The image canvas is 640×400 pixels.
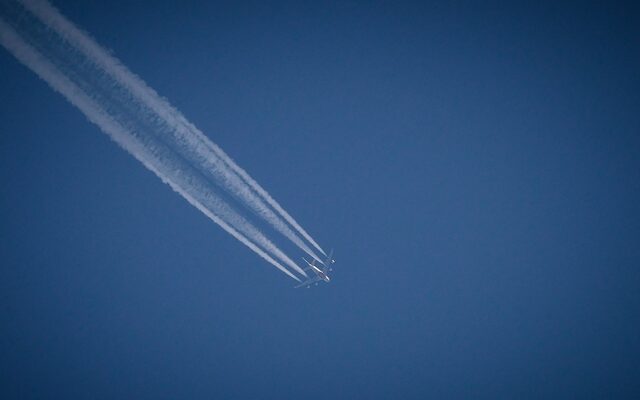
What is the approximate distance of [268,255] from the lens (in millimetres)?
6145

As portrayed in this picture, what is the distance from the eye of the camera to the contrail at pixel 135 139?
3.92 m

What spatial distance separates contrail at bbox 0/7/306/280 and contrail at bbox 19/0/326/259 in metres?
0.22

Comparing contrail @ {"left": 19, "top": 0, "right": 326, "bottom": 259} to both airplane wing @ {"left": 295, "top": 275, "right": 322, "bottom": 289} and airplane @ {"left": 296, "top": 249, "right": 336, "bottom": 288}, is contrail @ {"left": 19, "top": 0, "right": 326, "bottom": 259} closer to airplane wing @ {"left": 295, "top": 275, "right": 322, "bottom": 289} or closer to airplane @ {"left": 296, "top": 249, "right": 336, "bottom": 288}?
airplane @ {"left": 296, "top": 249, "right": 336, "bottom": 288}

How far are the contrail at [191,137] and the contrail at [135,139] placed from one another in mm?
217

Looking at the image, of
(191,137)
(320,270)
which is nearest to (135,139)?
(191,137)

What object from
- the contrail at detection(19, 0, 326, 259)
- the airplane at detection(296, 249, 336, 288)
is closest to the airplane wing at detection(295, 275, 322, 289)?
the airplane at detection(296, 249, 336, 288)

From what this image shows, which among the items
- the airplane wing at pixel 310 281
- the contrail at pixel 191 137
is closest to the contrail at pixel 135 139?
the contrail at pixel 191 137

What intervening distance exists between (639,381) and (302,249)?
10307mm

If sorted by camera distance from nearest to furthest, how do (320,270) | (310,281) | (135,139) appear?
(135,139)
(320,270)
(310,281)

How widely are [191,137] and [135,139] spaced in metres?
0.71

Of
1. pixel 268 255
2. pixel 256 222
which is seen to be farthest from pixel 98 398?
pixel 256 222

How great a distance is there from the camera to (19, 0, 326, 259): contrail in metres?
3.89

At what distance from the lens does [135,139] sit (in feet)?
14.7

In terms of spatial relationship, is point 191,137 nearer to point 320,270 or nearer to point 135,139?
point 135,139
